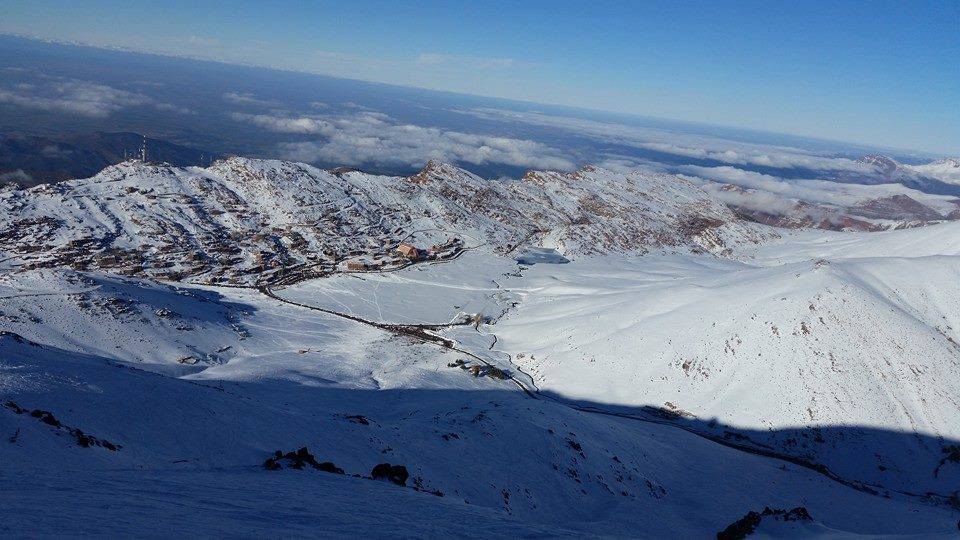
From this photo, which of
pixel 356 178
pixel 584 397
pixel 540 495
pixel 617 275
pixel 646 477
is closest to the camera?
pixel 540 495

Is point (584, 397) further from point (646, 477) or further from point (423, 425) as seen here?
point (423, 425)

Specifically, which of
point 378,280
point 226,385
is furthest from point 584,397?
point 378,280

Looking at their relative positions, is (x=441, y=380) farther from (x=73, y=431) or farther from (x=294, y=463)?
(x=73, y=431)

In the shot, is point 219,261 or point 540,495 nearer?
point 540,495

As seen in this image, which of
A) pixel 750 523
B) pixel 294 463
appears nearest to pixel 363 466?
pixel 294 463

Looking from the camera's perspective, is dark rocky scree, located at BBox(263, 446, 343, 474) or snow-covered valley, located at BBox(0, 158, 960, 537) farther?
dark rocky scree, located at BBox(263, 446, 343, 474)

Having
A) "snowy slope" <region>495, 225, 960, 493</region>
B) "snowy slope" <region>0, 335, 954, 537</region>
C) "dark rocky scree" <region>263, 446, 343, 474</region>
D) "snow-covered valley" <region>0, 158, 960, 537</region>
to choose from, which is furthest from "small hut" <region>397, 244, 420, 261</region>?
"dark rocky scree" <region>263, 446, 343, 474</region>

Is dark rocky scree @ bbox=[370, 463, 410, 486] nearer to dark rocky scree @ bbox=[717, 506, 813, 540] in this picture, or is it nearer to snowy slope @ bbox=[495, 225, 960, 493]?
dark rocky scree @ bbox=[717, 506, 813, 540]

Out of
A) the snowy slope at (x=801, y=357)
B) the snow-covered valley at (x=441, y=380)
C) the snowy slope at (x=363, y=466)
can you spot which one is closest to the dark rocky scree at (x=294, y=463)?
the snow-covered valley at (x=441, y=380)

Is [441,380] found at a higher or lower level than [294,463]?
lower
